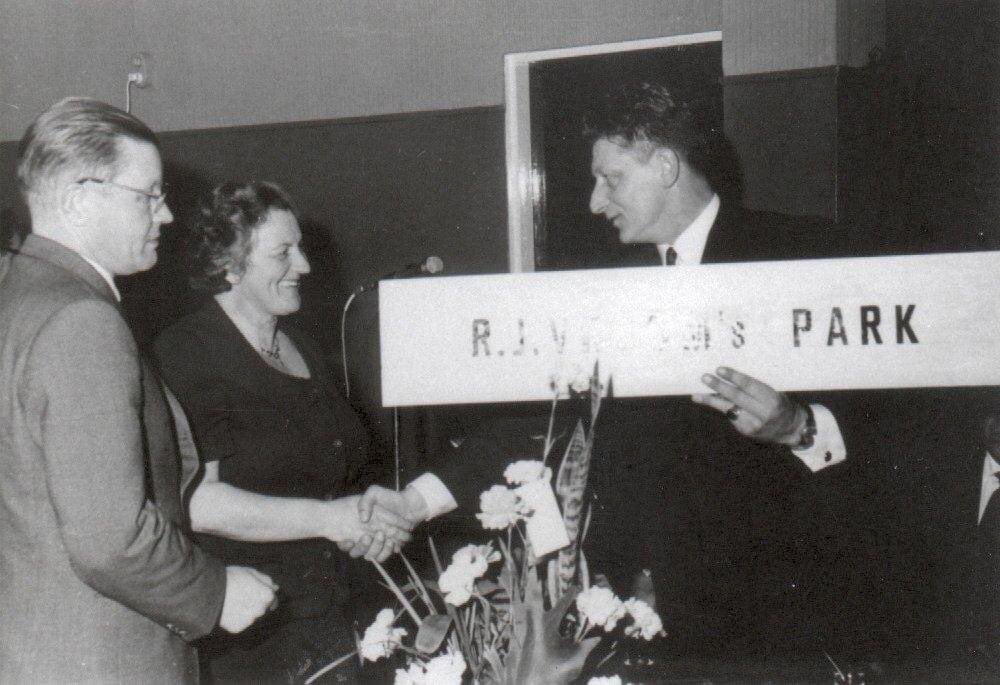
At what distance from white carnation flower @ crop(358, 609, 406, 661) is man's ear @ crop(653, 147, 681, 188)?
1.14m

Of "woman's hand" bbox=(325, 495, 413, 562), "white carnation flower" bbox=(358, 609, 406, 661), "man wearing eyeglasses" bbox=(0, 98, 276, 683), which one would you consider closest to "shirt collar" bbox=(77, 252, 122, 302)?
"man wearing eyeglasses" bbox=(0, 98, 276, 683)

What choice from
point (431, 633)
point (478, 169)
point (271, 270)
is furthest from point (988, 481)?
point (478, 169)

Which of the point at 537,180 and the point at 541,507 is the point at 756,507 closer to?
the point at 541,507

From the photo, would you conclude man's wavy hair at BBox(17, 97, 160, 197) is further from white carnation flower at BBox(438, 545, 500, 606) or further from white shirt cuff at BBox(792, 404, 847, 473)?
white shirt cuff at BBox(792, 404, 847, 473)

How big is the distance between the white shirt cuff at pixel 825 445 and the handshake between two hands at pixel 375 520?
90cm

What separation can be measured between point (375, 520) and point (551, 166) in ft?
9.43

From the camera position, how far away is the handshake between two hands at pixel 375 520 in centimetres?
187

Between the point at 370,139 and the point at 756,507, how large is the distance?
11.1 ft

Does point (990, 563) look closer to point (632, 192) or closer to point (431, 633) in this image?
point (632, 192)

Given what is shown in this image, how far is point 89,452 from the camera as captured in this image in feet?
3.52

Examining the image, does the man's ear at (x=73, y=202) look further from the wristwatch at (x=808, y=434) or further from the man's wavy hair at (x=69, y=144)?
the wristwatch at (x=808, y=434)

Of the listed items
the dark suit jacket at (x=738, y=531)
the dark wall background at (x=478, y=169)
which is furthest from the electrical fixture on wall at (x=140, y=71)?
the dark suit jacket at (x=738, y=531)

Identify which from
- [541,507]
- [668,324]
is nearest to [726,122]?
[668,324]

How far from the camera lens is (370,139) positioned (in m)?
4.50
